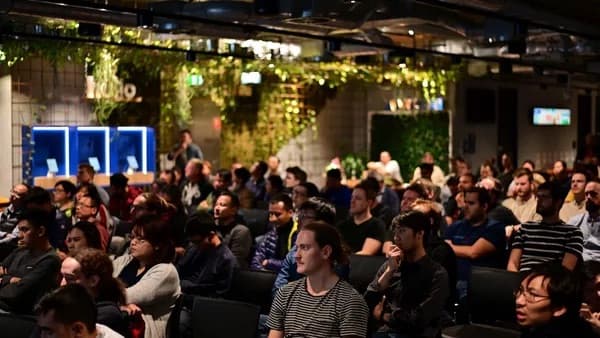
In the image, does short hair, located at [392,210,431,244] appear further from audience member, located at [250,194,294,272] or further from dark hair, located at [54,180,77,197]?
dark hair, located at [54,180,77,197]

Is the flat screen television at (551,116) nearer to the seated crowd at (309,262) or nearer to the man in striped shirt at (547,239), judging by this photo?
the seated crowd at (309,262)

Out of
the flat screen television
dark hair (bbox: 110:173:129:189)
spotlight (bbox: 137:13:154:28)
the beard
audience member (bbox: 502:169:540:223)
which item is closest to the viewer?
the beard

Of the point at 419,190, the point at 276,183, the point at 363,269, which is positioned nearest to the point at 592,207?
the point at 419,190

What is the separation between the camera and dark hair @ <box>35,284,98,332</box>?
3617 millimetres

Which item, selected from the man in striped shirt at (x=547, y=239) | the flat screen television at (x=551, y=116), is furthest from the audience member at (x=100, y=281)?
the flat screen television at (x=551, y=116)

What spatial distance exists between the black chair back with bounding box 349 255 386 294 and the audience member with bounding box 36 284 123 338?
9.27 feet

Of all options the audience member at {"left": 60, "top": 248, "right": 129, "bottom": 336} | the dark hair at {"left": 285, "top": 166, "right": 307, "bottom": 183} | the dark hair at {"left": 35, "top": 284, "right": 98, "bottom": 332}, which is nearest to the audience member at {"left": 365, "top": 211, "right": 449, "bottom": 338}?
the audience member at {"left": 60, "top": 248, "right": 129, "bottom": 336}

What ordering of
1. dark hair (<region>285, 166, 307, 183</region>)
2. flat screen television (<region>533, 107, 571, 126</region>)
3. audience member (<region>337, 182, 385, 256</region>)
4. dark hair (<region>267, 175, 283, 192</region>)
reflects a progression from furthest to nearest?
flat screen television (<region>533, 107, 571, 126</region>)
dark hair (<region>285, 166, 307, 183</region>)
dark hair (<region>267, 175, 283, 192</region>)
audience member (<region>337, 182, 385, 256</region>)

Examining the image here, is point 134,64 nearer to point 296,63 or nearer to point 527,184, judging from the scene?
point 296,63

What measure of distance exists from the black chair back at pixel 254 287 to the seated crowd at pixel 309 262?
102mm

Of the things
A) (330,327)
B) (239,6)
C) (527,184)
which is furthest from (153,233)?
(527,184)

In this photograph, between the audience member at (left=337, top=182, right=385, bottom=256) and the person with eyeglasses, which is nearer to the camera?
the person with eyeglasses

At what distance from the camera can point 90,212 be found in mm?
7863

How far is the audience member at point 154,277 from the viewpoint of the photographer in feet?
16.5
